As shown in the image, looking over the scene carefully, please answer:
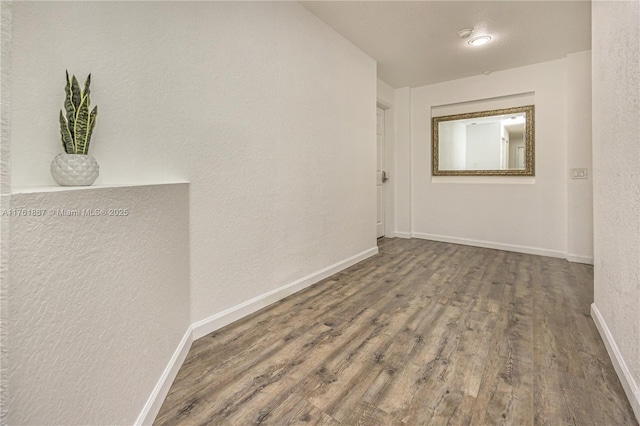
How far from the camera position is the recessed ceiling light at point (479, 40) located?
3068 mm

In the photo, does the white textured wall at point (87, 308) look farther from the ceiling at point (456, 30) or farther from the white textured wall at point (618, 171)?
the ceiling at point (456, 30)

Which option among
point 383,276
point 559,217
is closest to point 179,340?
point 383,276

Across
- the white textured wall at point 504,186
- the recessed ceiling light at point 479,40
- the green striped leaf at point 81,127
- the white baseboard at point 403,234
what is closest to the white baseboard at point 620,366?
the white textured wall at point 504,186

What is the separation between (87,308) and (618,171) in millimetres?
2291

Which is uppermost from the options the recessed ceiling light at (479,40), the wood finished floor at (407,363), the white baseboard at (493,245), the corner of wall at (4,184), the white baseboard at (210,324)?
the recessed ceiling light at (479,40)

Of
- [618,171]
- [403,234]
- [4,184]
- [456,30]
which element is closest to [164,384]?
[4,184]

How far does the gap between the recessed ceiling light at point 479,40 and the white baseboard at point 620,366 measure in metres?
2.79

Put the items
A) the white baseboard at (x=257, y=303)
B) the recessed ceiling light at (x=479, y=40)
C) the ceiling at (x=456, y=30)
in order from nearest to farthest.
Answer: the white baseboard at (x=257, y=303) → the ceiling at (x=456, y=30) → the recessed ceiling light at (x=479, y=40)

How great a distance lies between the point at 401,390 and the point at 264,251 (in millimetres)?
1310

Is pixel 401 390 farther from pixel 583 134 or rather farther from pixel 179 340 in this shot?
pixel 583 134

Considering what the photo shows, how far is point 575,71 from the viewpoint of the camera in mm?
3412

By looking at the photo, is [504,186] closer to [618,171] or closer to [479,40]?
[479,40]

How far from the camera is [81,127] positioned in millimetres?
1089

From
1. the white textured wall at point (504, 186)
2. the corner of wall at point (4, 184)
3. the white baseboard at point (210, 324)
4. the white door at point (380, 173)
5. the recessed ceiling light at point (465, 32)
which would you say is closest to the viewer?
the corner of wall at point (4, 184)
